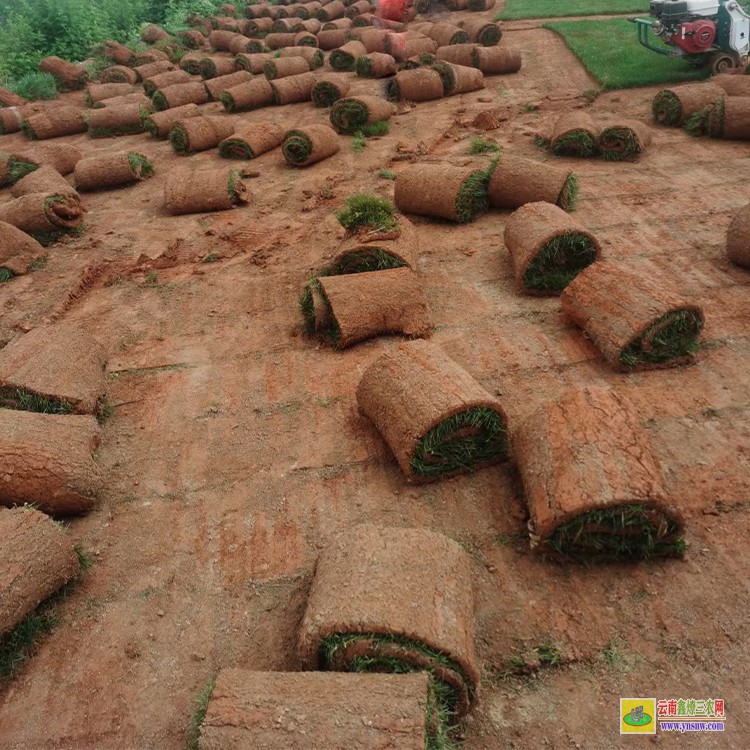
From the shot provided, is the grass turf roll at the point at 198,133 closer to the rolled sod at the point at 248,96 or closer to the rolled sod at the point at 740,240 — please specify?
the rolled sod at the point at 248,96

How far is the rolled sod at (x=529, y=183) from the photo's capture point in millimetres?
9188

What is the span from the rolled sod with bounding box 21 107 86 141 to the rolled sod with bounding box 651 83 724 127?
14430 millimetres

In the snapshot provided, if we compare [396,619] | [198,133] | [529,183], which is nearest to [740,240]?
[529,183]

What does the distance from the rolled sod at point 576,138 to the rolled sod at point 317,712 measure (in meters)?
10.7

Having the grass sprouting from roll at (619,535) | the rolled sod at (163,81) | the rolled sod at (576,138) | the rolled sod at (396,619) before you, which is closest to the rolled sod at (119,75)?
the rolled sod at (163,81)

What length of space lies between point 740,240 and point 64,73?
2202 centimetres

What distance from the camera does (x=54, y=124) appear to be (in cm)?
1705

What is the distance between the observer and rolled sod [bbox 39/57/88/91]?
2152 centimetres

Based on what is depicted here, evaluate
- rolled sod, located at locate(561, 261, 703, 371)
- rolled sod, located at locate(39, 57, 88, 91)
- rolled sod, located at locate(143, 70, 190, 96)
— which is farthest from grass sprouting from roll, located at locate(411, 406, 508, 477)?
rolled sod, located at locate(39, 57, 88, 91)

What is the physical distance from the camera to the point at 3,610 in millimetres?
4344

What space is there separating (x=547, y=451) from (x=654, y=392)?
2.01m

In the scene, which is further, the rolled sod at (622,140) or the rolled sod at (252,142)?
the rolled sod at (252,142)

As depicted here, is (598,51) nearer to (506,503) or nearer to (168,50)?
(168,50)

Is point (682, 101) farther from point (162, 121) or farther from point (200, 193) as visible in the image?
point (162, 121)
